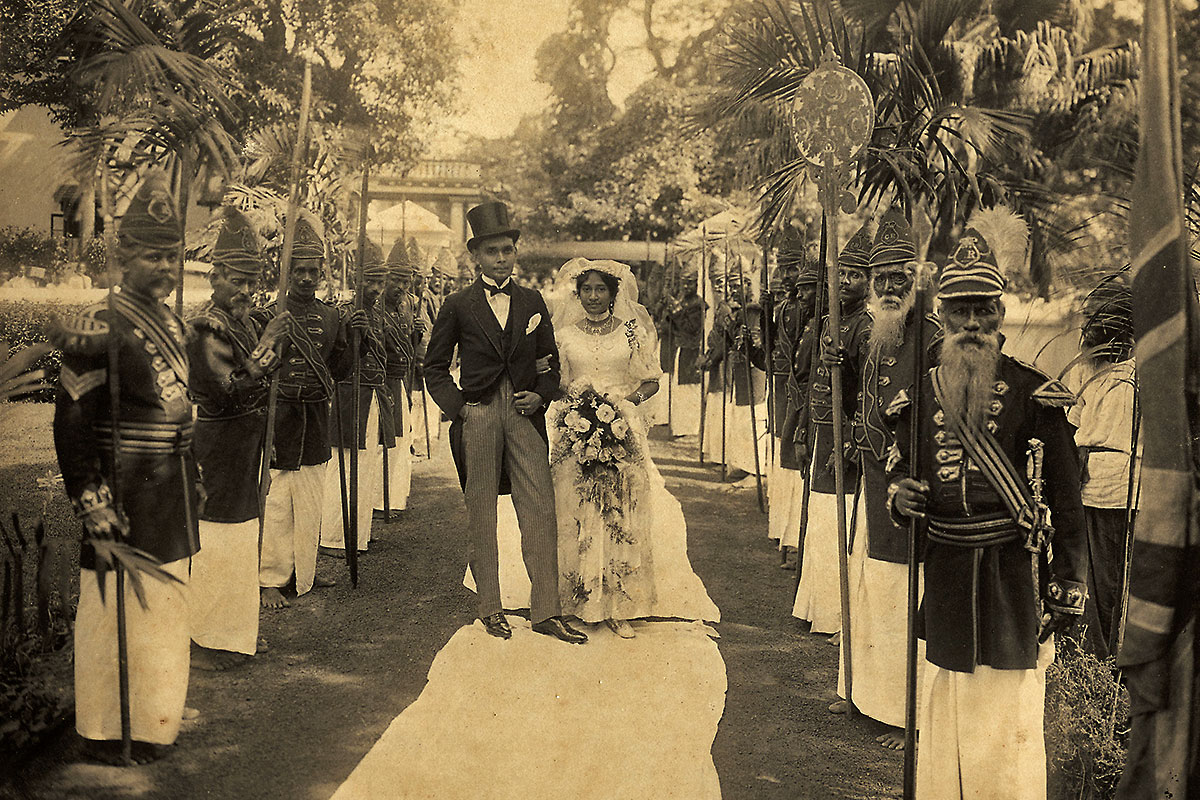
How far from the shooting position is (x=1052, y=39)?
536 cm

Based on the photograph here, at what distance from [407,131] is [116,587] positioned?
2.77 metres

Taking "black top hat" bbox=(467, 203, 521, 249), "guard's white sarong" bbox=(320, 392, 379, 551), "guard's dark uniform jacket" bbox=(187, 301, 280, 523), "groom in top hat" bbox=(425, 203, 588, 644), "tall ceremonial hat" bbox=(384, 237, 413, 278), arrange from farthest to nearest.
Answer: "tall ceremonial hat" bbox=(384, 237, 413, 278)
"guard's white sarong" bbox=(320, 392, 379, 551)
"groom in top hat" bbox=(425, 203, 588, 644)
"black top hat" bbox=(467, 203, 521, 249)
"guard's dark uniform jacket" bbox=(187, 301, 280, 523)

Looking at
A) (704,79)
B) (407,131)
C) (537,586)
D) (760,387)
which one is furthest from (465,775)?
(760,387)

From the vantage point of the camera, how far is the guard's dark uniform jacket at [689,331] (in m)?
14.5

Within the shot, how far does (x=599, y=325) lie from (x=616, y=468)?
2.85 ft

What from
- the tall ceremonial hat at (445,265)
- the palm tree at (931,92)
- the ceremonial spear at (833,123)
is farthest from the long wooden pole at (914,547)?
the tall ceremonial hat at (445,265)

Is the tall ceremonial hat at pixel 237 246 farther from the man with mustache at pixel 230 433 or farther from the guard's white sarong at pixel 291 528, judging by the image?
the guard's white sarong at pixel 291 528

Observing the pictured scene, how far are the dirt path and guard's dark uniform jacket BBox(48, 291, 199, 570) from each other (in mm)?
769

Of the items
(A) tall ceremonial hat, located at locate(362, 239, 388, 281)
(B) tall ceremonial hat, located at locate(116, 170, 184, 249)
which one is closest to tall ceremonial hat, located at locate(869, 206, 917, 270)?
(B) tall ceremonial hat, located at locate(116, 170, 184, 249)

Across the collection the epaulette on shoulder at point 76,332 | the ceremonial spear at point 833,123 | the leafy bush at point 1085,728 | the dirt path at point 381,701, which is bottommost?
the dirt path at point 381,701

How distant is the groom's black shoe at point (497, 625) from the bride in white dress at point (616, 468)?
14.8 inches

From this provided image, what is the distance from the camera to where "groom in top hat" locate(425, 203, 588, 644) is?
5.78 metres

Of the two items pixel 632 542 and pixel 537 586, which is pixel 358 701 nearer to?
pixel 537 586

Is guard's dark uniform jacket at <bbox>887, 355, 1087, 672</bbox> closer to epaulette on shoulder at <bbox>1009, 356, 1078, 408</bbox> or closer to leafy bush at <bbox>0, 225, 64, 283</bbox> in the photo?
epaulette on shoulder at <bbox>1009, 356, 1078, 408</bbox>
